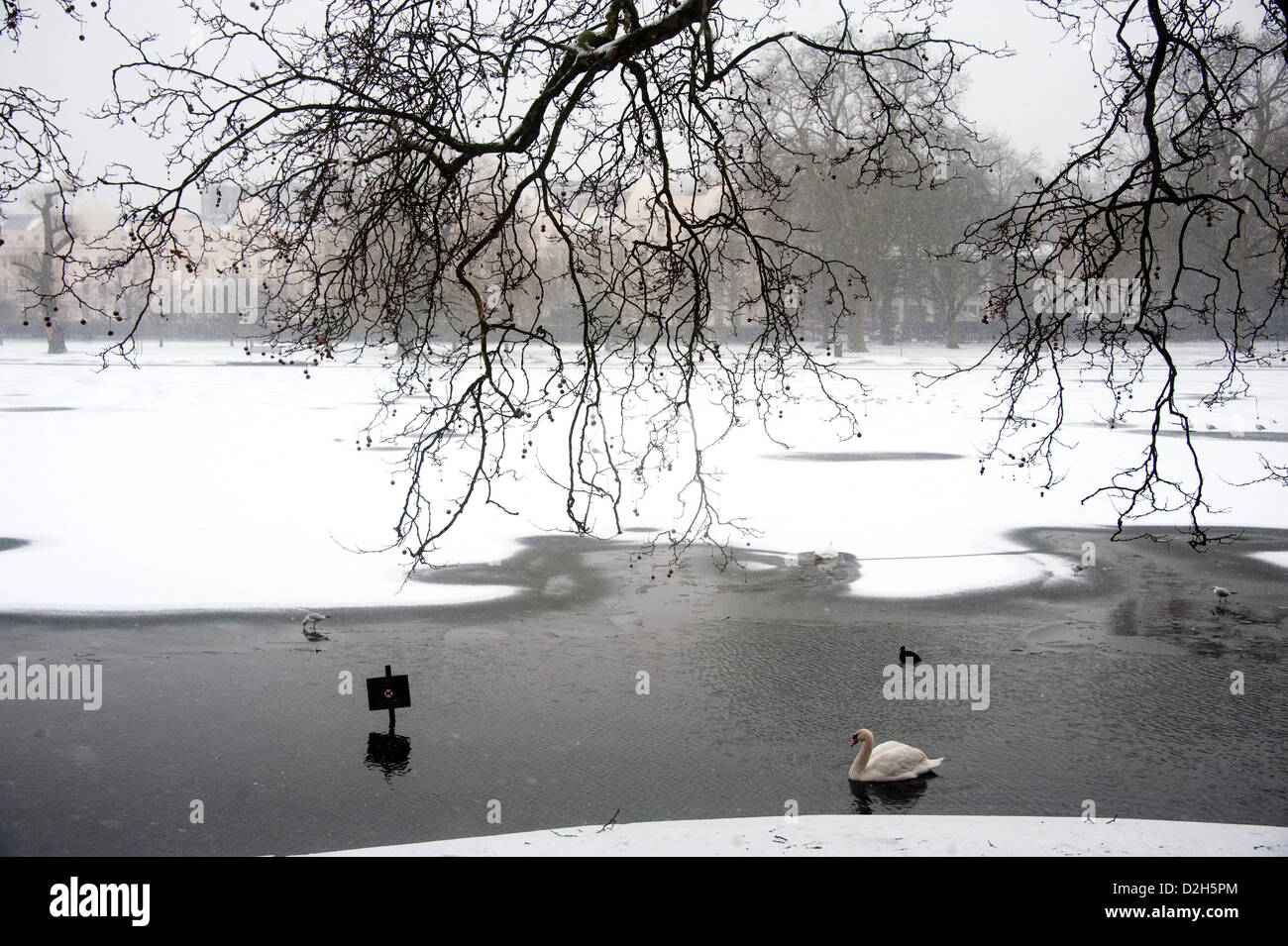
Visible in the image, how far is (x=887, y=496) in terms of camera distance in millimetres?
16844

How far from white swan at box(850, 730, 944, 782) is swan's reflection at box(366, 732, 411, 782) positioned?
114 inches

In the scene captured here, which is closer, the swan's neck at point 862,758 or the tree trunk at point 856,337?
the swan's neck at point 862,758

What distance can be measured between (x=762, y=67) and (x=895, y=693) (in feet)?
140

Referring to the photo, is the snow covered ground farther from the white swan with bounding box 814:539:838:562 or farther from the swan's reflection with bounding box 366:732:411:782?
the swan's reflection with bounding box 366:732:411:782

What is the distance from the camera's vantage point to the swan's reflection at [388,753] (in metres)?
7.26

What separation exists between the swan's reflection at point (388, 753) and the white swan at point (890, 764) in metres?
2.88

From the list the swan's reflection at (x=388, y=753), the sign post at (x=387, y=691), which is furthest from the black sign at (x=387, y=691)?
the swan's reflection at (x=388, y=753)

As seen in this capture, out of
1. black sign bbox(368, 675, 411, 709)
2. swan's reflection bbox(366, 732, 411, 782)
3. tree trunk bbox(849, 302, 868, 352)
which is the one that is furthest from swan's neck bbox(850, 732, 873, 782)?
tree trunk bbox(849, 302, 868, 352)

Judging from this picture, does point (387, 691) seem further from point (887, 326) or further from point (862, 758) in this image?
point (887, 326)

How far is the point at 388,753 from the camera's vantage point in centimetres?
749

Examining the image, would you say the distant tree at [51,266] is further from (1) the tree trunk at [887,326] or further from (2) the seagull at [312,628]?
(1) the tree trunk at [887,326]

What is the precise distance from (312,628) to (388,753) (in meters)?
2.86
